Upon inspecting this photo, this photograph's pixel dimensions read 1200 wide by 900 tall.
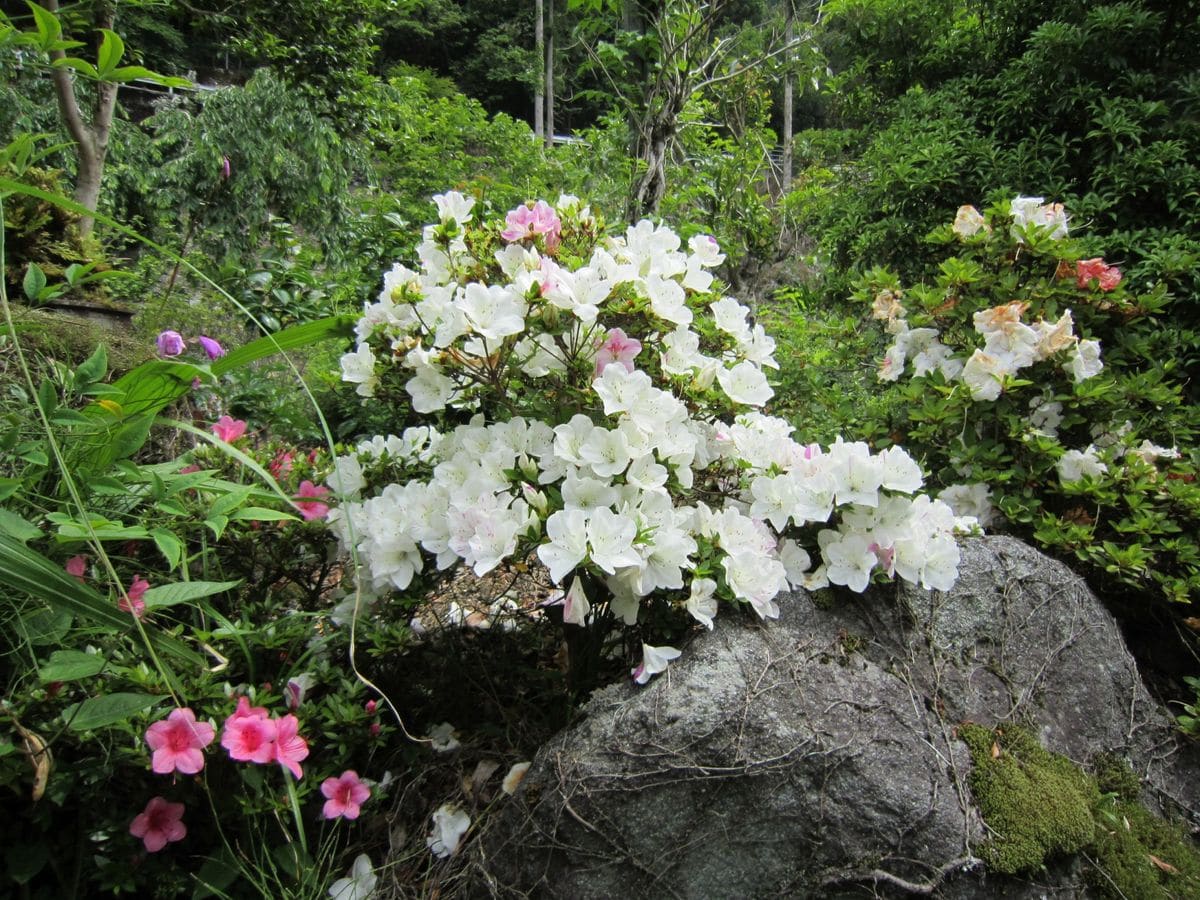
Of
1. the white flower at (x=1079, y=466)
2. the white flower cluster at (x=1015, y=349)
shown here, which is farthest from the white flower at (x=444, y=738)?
the white flower at (x=1079, y=466)

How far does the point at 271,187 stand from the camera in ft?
19.4

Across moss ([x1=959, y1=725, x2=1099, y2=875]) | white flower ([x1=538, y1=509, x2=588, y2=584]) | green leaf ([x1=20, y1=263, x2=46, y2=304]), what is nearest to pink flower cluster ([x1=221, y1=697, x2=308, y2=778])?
white flower ([x1=538, y1=509, x2=588, y2=584])

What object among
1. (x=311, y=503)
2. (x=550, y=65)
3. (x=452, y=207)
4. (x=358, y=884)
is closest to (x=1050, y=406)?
(x=452, y=207)

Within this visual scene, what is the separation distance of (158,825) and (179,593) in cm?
41

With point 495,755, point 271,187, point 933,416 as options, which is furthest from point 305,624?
point 271,187

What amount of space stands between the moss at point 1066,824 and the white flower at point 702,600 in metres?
0.54

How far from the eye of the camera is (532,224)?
1.55 m

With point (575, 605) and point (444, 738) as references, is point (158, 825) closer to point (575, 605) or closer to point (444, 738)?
point (444, 738)

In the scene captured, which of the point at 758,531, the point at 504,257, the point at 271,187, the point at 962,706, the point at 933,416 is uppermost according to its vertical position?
the point at 504,257

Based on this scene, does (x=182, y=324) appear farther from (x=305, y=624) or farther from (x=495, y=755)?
(x=495, y=755)

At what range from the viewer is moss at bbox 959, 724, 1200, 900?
1.21 m

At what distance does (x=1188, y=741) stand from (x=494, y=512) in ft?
5.45

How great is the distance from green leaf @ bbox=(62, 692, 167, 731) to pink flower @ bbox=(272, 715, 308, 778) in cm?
20

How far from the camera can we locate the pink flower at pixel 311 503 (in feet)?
4.96
